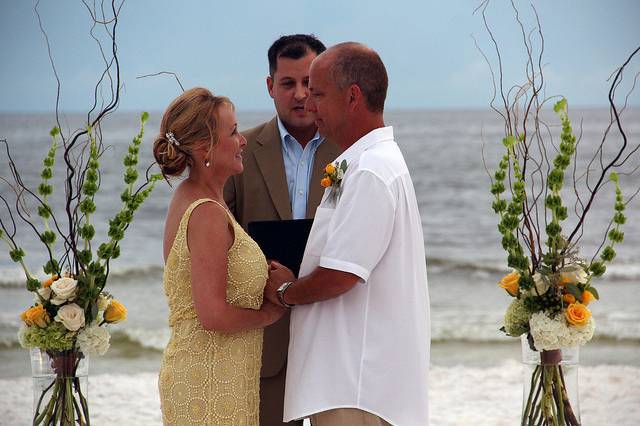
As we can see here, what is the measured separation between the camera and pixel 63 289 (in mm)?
3068

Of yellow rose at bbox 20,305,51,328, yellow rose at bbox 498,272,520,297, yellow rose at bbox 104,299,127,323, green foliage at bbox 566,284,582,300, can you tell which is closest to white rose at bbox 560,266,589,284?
green foliage at bbox 566,284,582,300

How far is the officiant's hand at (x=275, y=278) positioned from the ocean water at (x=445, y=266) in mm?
1043

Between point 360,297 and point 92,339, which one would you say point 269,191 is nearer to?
point 92,339

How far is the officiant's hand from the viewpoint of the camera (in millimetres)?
2657

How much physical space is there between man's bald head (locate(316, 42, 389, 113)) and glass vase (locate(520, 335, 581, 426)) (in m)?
1.06

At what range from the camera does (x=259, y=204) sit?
134 inches

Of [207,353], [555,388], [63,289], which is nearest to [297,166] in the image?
[63,289]

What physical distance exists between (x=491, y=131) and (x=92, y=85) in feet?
36.0

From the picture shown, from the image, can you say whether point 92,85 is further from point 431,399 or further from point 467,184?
point 431,399

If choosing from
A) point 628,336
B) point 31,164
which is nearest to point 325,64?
point 628,336

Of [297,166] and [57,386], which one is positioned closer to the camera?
[57,386]

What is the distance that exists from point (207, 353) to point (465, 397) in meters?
5.16

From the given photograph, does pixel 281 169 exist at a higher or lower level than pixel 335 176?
higher

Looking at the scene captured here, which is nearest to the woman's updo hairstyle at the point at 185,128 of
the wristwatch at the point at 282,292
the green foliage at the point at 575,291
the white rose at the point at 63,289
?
the wristwatch at the point at 282,292
